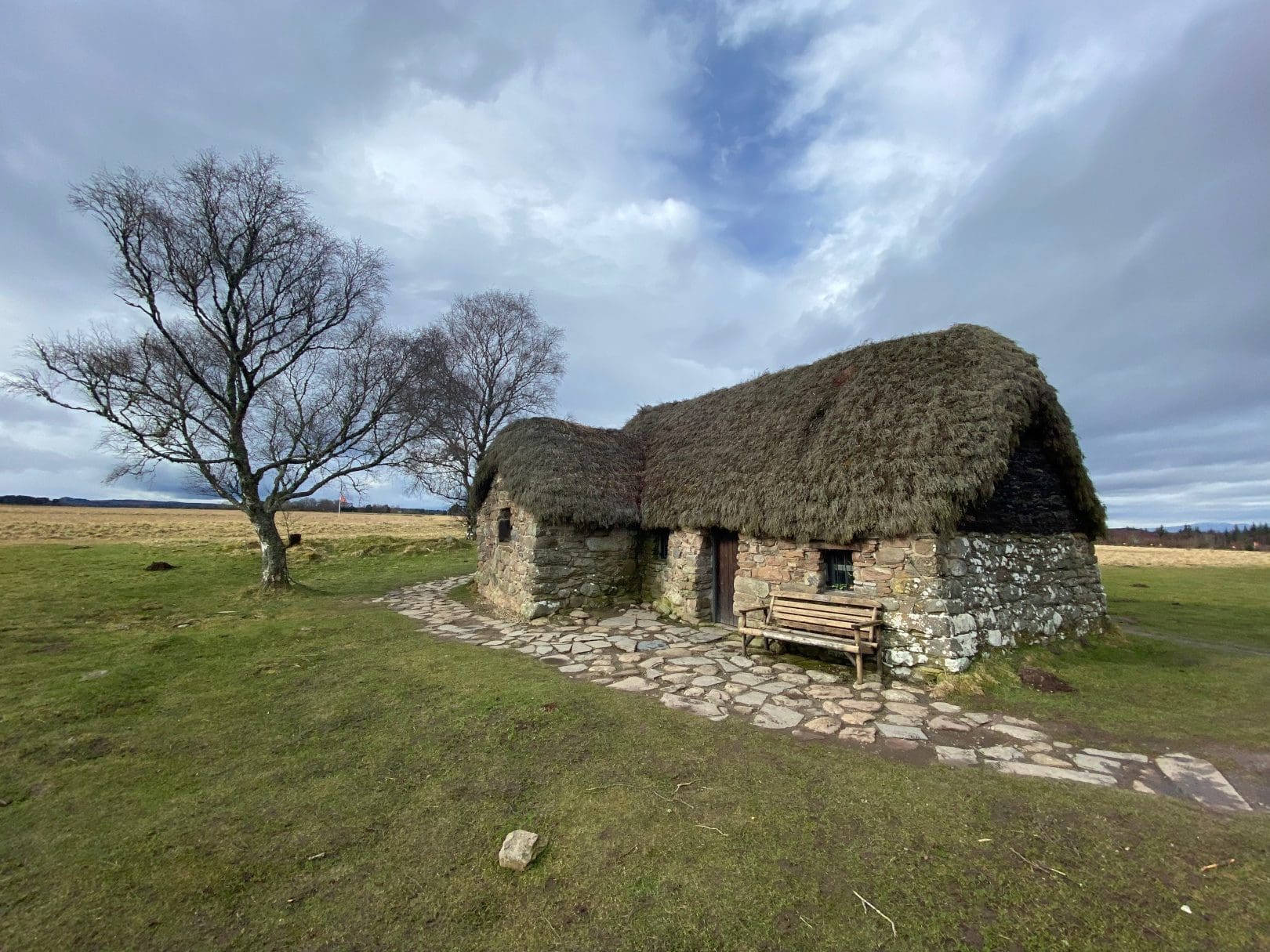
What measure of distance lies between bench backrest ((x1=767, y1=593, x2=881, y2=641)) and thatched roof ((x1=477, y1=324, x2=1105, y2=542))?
1.05m

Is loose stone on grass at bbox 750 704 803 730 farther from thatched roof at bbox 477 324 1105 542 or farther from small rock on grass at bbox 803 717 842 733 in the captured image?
thatched roof at bbox 477 324 1105 542

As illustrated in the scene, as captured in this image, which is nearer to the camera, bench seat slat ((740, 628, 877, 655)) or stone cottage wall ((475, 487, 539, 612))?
bench seat slat ((740, 628, 877, 655))

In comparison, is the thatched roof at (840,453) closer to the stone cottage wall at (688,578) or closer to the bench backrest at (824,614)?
the stone cottage wall at (688,578)

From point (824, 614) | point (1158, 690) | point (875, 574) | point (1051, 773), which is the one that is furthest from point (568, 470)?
point (1158, 690)

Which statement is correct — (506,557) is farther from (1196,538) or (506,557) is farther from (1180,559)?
(1196,538)

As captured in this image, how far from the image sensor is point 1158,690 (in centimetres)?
693

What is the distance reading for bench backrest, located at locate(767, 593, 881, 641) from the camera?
7691 mm

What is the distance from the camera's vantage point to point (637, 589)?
13.0m

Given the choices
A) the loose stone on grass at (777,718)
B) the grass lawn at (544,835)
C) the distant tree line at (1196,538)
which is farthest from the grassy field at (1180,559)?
the grass lawn at (544,835)

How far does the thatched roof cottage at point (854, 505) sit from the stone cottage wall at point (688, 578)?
1.7 inches

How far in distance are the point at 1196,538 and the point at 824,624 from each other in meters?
62.0

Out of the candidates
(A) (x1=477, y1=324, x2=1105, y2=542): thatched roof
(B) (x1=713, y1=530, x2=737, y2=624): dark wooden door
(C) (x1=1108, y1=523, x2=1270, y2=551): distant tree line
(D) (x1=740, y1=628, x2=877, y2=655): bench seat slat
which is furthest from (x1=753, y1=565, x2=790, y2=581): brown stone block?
(C) (x1=1108, y1=523, x2=1270, y2=551): distant tree line

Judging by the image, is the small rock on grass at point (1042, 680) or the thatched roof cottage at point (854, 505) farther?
the thatched roof cottage at point (854, 505)

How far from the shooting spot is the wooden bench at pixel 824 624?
754 centimetres
